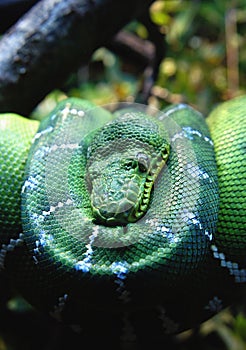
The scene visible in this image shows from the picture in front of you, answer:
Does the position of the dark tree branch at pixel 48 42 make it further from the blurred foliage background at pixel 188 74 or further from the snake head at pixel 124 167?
the snake head at pixel 124 167

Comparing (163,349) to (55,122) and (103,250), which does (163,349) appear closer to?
(103,250)

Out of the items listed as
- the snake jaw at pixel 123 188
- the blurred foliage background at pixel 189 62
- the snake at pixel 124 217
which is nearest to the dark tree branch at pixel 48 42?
the snake at pixel 124 217

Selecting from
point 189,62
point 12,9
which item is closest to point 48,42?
point 12,9

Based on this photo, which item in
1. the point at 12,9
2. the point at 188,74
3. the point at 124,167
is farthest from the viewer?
the point at 188,74

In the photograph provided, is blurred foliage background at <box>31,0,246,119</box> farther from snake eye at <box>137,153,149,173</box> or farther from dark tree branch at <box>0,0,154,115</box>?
snake eye at <box>137,153,149,173</box>

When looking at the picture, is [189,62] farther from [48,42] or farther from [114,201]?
[114,201]

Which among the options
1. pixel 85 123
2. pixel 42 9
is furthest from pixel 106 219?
pixel 42 9

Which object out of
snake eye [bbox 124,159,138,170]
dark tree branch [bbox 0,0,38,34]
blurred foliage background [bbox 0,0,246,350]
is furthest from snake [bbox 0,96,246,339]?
dark tree branch [bbox 0,0,38,34]
